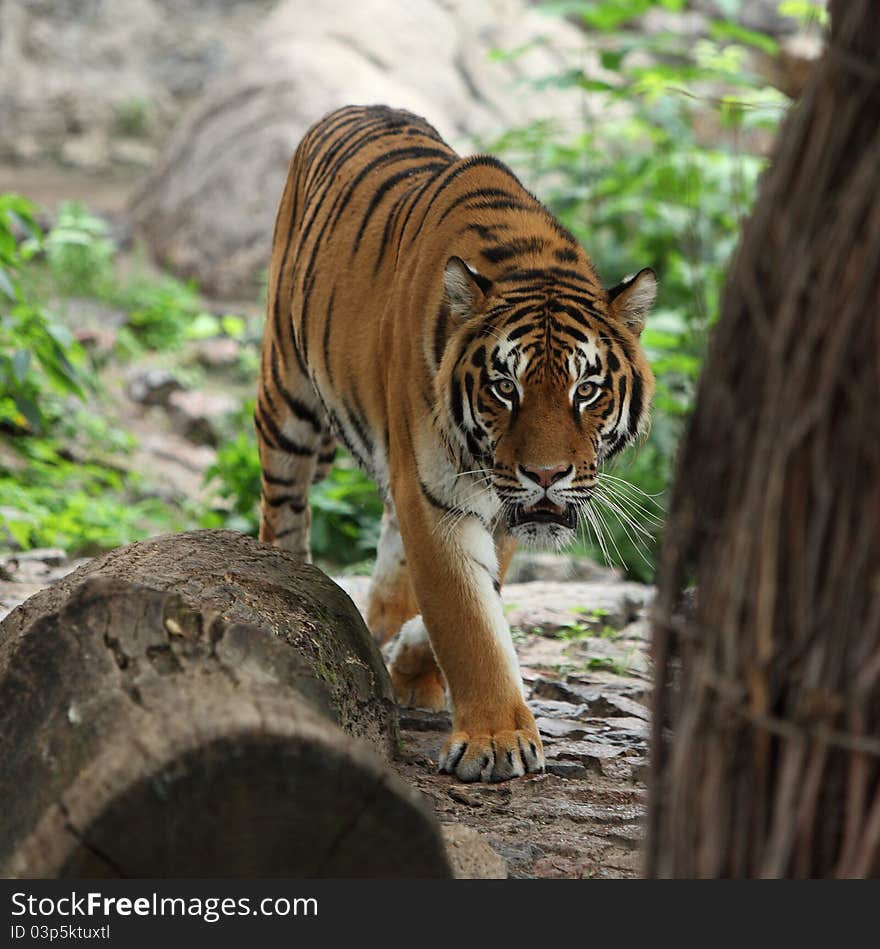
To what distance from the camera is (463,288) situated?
3.45 metres

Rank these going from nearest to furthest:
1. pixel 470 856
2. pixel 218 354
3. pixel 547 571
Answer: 1. pixel 470 856
2. pixel 547 571
3. pixel 218 354

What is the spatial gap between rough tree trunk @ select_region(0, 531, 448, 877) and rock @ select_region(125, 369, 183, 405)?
572 cm

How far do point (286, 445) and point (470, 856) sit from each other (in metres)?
2.57

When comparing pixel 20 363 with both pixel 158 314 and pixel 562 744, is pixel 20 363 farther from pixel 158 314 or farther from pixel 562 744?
pixel 158 314

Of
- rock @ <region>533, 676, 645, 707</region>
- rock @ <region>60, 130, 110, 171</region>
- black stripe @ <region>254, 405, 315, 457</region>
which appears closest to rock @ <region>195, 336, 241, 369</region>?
black stripe @ <region>254, 405, 315, 457</region>

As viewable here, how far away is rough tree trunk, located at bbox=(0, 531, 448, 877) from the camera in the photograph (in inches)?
75.4

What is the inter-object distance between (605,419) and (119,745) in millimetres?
1767

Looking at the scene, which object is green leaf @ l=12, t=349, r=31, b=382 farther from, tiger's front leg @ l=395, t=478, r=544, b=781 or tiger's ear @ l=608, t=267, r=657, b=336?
tiger's ear @ l=608, t=267, r=657, b=336

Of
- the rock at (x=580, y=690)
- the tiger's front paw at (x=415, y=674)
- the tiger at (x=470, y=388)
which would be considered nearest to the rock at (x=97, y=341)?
the tiger at (x=470, y=388)

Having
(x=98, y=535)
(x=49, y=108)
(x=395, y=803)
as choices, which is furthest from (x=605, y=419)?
(x=49, y=108)

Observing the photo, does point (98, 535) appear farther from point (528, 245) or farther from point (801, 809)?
point (801, 809)

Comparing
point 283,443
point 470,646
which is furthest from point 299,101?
point 470,646

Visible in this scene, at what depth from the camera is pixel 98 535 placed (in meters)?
5.71

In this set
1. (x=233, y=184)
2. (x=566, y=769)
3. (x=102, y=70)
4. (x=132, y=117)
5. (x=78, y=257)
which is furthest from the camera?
(x=102, y=70)
